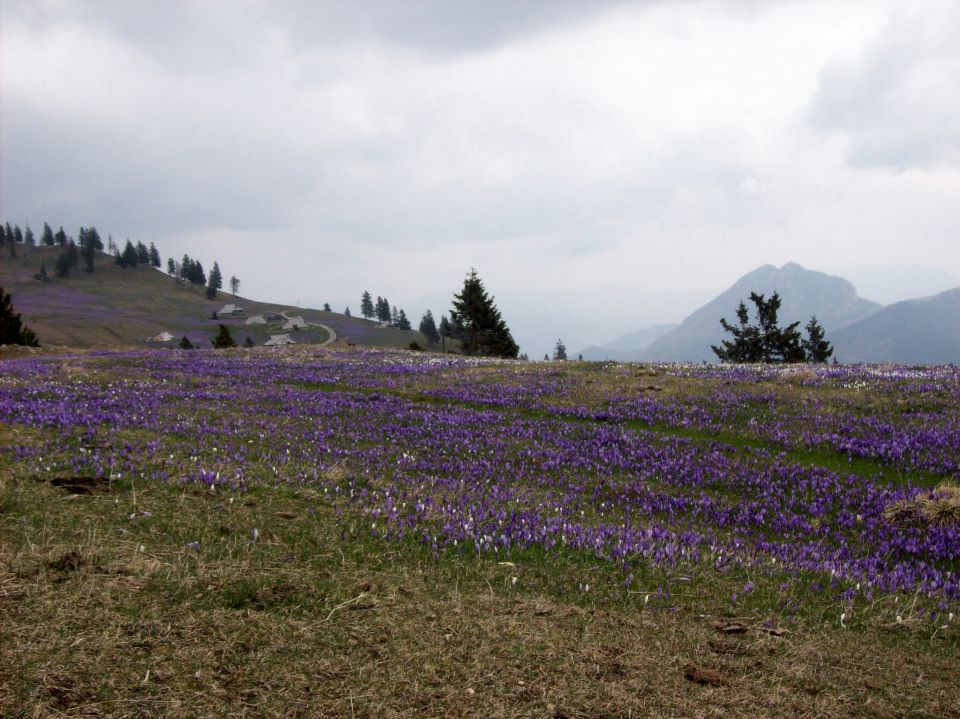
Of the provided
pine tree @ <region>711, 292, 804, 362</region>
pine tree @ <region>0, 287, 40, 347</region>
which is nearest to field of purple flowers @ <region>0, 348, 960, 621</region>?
pine tree @ <region>0, 287, 40, 347</region>

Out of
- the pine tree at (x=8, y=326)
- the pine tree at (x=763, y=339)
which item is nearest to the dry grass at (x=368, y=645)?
the pine tree at (x=8, y=326)

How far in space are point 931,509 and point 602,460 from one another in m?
5.94

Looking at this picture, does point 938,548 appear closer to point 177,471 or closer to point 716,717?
point 716,717

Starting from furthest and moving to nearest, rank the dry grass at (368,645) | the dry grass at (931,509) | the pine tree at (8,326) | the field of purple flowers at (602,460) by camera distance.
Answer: the pine tree at (8,326) < the dry grass at (931,509) < the field of purple flowers at (602,460) < the dry grass at (368,645)

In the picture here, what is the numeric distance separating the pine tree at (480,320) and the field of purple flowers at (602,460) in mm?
57706

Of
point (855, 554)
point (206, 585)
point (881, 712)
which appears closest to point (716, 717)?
point (881, 712)

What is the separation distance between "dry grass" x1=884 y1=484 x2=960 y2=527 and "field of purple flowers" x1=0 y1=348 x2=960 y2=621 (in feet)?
0.27

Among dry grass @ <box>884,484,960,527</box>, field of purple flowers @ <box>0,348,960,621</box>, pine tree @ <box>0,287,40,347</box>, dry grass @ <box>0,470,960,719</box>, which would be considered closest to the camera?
dry grass @ <box>0,470,960,719</box>

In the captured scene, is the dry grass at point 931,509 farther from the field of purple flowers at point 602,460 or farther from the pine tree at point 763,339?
the pine tree at point 763,339

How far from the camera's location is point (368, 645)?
4.96m

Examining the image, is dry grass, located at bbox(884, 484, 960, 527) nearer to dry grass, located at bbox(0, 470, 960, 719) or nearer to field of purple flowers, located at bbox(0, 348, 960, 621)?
field of purple flowers, located at bbox(0, 348, 960, 621)

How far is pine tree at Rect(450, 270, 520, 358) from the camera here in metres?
79.0

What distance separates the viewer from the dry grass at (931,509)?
28.4 ft

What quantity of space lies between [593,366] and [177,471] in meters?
21.8
